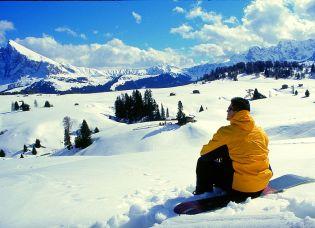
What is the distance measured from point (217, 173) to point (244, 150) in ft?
2.61

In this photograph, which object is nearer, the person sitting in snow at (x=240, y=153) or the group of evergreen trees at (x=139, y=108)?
the person sitting in snow at (x=240, y=153)

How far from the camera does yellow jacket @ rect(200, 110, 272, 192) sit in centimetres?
771

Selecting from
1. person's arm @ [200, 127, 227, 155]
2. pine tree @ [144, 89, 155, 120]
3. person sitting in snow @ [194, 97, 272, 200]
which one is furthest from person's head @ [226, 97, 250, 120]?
pine tree @ [144, 89, 155, 120]

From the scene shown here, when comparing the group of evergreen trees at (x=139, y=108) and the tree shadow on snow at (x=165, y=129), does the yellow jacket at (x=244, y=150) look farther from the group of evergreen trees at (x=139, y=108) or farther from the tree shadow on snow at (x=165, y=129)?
the group of evergreen trees at (x=139, y=108)

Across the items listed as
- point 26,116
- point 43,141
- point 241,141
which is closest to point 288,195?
point 241,141

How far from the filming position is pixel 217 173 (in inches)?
321

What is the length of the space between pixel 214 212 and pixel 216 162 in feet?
4.20

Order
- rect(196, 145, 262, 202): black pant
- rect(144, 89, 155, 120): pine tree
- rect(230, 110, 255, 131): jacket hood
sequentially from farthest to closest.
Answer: rect(144, 89, 155, 120): pine tree, rect(196, 145, 262, 202): black pant, rect(230, 110, 255, 131): jacket hood

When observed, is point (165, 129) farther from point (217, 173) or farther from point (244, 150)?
point (244, 150)

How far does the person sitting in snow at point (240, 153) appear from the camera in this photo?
25.3ft

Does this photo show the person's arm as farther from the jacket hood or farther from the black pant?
the jacket hood

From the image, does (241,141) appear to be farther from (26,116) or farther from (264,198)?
(26,116)

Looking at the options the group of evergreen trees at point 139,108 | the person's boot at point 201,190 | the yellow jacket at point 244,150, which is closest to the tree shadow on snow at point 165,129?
the group of evergreen trees at point 139,108

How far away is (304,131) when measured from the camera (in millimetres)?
47500
